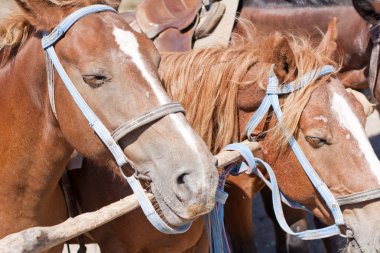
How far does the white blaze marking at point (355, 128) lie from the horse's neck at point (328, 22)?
1.41m

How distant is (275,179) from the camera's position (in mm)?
2285

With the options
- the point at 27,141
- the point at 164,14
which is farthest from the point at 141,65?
the point at 164,14

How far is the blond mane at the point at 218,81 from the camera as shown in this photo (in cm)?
232

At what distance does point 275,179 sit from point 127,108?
2.51 ft

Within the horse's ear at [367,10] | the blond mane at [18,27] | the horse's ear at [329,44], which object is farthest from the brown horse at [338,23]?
the blond mane at [18,27]

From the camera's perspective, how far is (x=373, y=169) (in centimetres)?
210

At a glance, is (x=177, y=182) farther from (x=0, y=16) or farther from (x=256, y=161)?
(x=0, y=16)

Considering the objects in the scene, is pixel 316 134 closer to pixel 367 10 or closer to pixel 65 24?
pixel 65 24

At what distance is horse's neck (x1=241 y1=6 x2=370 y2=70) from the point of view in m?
3.51

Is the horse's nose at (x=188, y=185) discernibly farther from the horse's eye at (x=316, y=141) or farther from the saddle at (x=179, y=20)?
the saddle at (x=179, y=20)

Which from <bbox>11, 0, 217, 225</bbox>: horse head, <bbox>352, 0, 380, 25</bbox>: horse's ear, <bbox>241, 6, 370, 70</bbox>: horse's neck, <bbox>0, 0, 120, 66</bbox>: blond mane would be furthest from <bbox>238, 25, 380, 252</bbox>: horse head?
<bbox>241, 6, 370, 70</bbox>: horse's neck

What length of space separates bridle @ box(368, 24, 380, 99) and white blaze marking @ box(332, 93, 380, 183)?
4.19 feet

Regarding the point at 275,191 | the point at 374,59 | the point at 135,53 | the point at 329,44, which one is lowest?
the point at 374,59

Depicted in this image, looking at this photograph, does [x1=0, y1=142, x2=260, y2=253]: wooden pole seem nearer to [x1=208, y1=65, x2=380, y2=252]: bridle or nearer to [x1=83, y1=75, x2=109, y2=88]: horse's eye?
[x1=83, y1=75, x2=109, y2=88]: horse's eye
